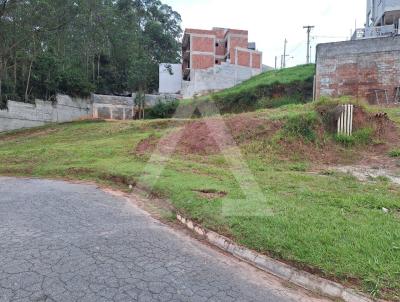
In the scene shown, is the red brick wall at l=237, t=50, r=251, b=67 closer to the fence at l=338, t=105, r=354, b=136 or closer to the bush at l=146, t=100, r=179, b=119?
the bush at l=146, t=100, r=179, b=119

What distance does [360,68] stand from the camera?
23266mm

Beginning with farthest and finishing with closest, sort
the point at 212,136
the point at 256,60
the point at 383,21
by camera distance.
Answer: the point at 256,60 < the point at 383,21 < the point at 212,136

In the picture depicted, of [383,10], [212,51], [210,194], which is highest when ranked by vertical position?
[383,10]

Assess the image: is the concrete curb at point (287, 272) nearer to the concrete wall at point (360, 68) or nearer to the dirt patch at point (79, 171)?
the dirt patch at point (79, 171)

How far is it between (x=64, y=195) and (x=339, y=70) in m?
20.2

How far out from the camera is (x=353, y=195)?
275 inches

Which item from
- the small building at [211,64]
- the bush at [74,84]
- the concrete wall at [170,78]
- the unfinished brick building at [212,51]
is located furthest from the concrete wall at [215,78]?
the bush at [74,84]

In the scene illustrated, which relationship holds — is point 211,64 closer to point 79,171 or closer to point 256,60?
point 256,60

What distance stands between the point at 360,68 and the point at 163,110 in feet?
52.2

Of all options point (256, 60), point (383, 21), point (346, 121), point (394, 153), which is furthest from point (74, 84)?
point (394, 153)

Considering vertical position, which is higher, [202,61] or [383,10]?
[383,10]

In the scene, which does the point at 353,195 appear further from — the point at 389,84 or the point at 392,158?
the point at 389,84

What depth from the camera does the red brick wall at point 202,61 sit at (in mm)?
44969

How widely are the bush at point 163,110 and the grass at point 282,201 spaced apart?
17641 millimetres
